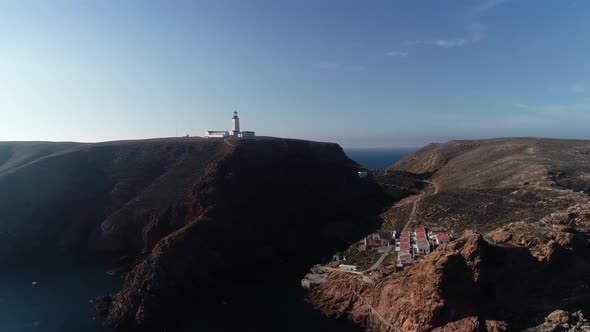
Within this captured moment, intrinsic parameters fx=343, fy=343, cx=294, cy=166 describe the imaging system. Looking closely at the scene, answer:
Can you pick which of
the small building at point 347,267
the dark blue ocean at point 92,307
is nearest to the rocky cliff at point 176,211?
the dark blue ocean at point 92,307

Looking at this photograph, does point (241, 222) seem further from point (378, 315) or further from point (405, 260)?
point (378, 315)

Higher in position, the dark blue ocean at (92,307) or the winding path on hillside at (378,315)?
the winding path on hillside at (378,315)

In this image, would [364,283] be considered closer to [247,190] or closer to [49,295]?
[247,190]

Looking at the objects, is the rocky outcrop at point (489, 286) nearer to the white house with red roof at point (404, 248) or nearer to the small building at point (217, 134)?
the white house with red roof at point (404, 248)

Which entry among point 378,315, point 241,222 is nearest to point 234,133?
point 241,222

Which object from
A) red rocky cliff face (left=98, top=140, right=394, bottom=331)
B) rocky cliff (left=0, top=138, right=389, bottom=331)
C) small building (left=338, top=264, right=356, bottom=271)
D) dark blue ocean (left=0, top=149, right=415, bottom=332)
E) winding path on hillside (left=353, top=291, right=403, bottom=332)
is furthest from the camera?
rocky cliff (left=0, top=138, right=389, bottom=331)

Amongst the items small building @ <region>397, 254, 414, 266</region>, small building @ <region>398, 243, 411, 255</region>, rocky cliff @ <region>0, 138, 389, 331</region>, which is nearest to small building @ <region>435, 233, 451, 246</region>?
small building @ <region>398, 243, 411, 255</region>

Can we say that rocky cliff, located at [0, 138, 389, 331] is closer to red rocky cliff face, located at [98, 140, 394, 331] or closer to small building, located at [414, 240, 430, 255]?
red rocky cliff face, located at [98, 140, 394, 331]
